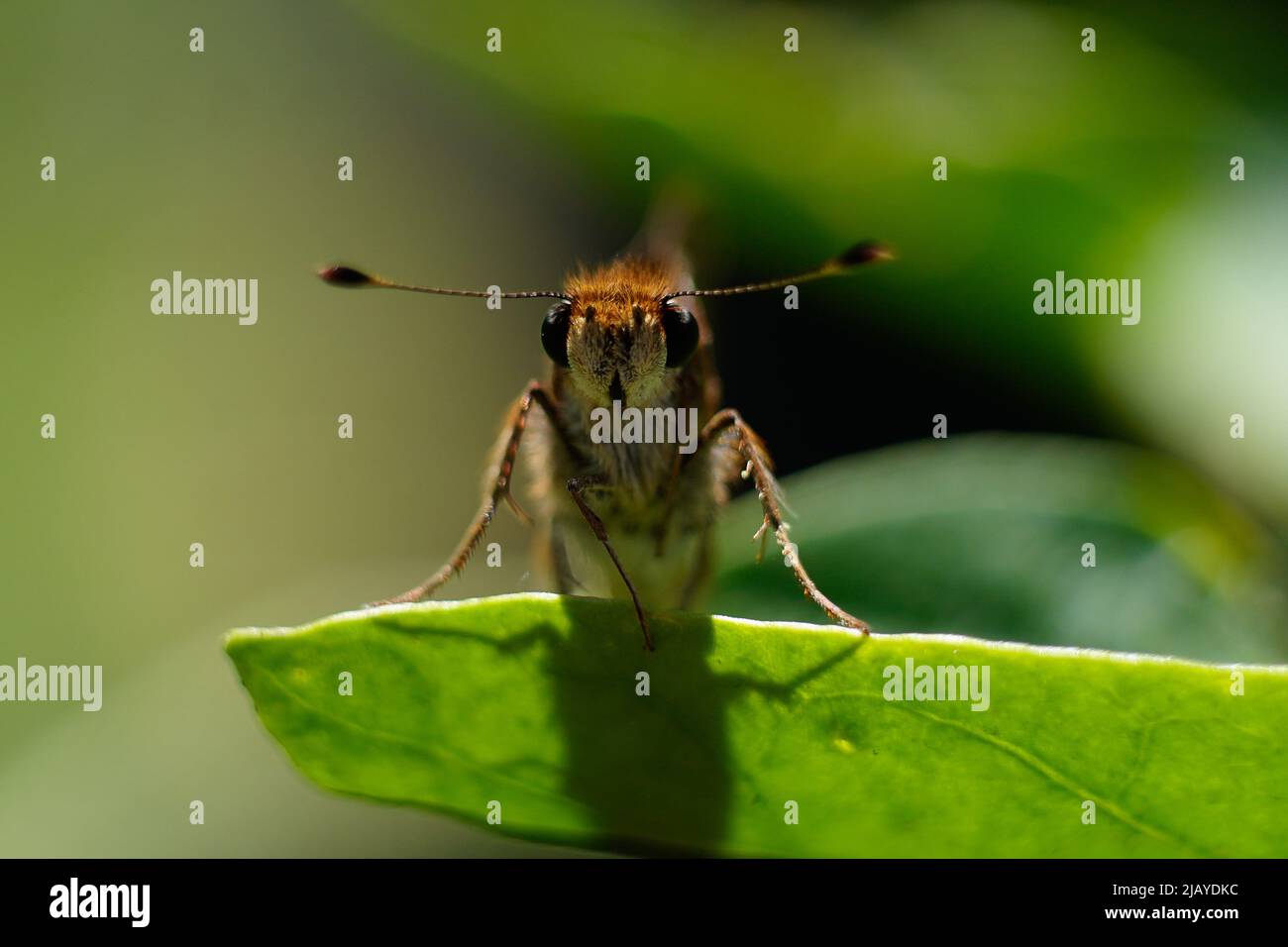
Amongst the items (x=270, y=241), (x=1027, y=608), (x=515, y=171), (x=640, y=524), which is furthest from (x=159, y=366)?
(x=1027, y=608)

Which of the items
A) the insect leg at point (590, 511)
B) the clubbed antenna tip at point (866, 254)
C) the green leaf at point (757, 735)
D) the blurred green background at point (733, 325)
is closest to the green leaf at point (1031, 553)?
the blurred green background at point (733, 325)

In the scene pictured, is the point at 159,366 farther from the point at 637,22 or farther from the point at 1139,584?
the point at 1139,584

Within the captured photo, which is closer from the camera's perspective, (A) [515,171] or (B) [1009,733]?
(B) [1009,733]

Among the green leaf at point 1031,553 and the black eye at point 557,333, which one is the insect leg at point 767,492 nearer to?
the green leaf at point 1031,553

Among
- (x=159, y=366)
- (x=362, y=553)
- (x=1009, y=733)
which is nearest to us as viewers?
(x=1009, y=733)

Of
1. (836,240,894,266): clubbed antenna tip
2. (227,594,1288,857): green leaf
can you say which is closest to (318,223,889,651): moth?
(836,240,894,266): clubbed antenna tip
